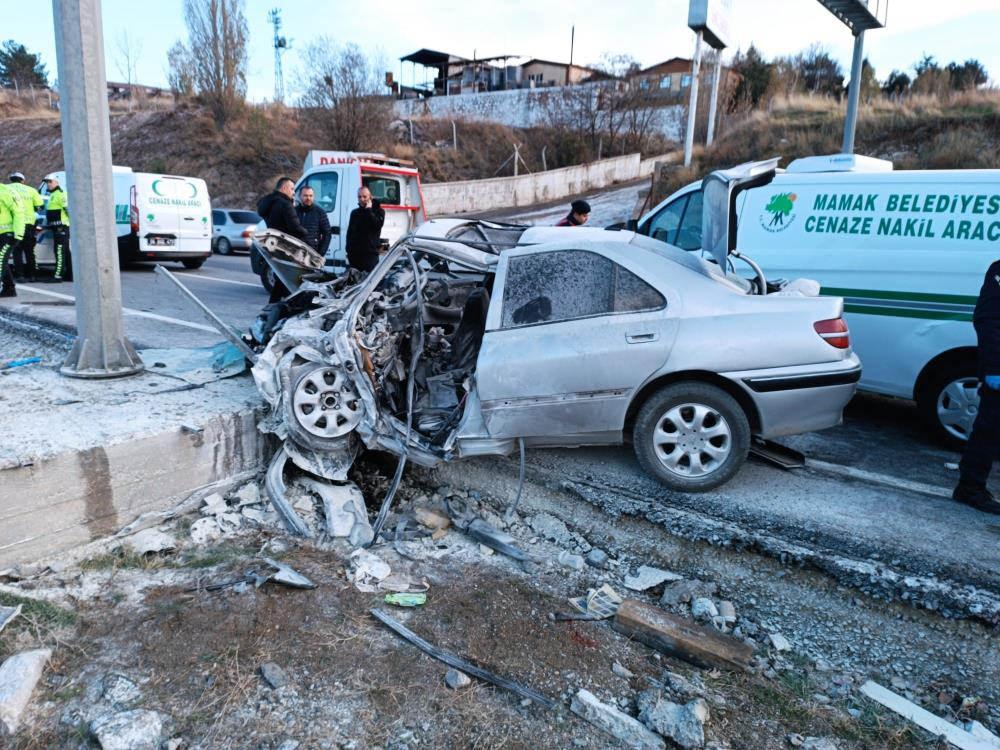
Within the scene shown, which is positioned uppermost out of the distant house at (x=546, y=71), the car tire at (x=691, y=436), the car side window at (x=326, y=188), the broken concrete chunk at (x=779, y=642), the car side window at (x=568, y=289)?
the distant house at (x=546, y=71)

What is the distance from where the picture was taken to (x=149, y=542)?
13.2 feet

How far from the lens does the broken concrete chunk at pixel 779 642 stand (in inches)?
127

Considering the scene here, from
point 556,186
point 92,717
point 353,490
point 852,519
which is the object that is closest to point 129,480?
point 353,490

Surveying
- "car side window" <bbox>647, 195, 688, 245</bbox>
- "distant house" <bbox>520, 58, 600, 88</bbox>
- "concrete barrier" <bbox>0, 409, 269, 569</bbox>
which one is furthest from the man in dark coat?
"distant house" <bbox>520, 58, 600, 88</bbox>

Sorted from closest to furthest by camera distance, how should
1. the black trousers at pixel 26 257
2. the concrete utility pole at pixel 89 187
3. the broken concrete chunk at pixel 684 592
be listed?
1. the broken concrete chunk at pixel 684 592
2. the concrete utility pole at pixel 89 187
3. the black trousers at pixel 26 257

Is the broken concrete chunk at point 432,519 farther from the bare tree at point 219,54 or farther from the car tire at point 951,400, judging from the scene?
the bare tree at point 219,54

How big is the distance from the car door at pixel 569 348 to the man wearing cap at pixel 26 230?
853 centimetres

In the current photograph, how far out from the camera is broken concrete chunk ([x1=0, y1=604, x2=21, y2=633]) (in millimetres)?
3067

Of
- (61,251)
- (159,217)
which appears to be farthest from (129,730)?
(159,217)

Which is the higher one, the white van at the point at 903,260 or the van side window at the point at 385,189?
the van side window at the point at 385,189

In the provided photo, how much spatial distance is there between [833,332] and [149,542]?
4.21 meters

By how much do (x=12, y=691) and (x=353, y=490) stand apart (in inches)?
88.0

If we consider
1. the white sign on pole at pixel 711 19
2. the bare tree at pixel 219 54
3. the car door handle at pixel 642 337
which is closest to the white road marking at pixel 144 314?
the car door handle at pixel 642 337

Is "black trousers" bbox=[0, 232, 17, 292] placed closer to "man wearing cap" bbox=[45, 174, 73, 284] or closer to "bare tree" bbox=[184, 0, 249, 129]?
"man wearing cap" bbox=[45, 174, 73, 284]
